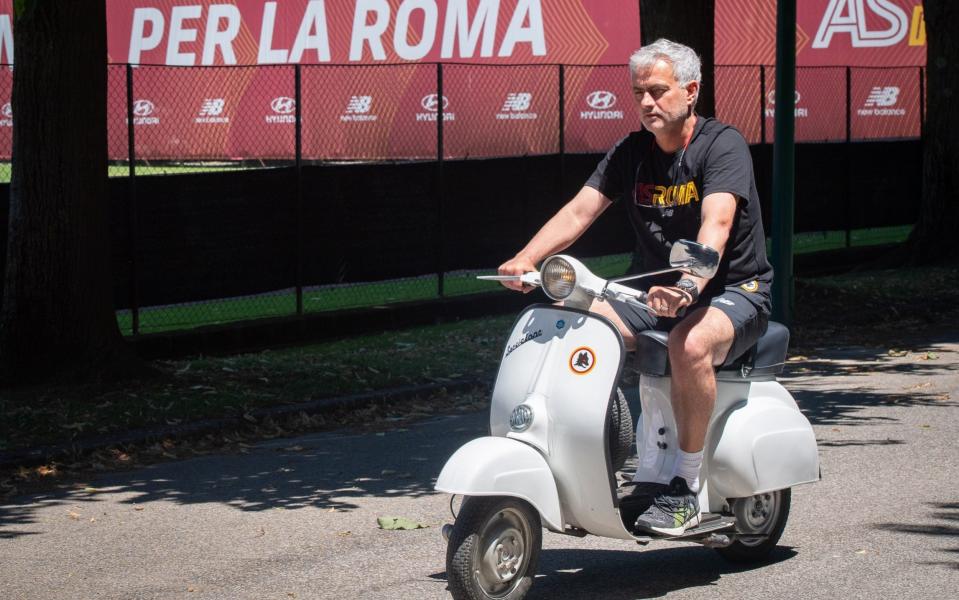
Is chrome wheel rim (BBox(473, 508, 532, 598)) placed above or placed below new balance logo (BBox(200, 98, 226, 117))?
below

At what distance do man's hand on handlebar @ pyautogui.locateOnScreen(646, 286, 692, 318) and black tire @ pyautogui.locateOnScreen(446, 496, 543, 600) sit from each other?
0.82 m

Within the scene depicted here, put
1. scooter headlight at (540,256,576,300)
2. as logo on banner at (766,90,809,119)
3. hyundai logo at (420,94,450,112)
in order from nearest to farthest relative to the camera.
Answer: scooter headlight at (540,256,576,300), as logo on banner at (766,90,809,119), hyundai logo at (420,94,450,112)

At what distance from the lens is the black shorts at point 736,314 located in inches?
217

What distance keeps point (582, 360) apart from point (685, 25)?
27.4ft

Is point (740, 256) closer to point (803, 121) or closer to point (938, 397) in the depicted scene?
point (938, 397)

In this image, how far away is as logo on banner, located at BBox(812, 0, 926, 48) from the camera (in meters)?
28.0

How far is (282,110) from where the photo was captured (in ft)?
98.1

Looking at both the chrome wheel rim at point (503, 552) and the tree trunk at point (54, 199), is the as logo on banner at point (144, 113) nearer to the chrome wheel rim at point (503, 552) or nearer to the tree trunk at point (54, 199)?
the tree trunk at point (54, 199)

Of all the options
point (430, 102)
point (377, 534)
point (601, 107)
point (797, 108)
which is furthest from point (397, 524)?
point (797, 108)

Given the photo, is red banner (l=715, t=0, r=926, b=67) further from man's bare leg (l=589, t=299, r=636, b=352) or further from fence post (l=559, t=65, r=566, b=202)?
man's bare leg (l=589, t=299, r=636, b=352)

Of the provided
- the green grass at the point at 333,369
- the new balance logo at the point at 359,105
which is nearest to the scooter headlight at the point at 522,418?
the green grass at the point at 333,369

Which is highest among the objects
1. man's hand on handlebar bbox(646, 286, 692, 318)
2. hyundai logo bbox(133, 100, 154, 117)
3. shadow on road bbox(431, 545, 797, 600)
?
hyundai logo bbox(133, 100, 154, 117)

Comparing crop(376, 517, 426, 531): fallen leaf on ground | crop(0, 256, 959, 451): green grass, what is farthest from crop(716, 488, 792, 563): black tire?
crop(0, 256, 959, 451): green grass

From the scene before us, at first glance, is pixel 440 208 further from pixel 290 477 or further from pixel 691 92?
pixel 691 92
